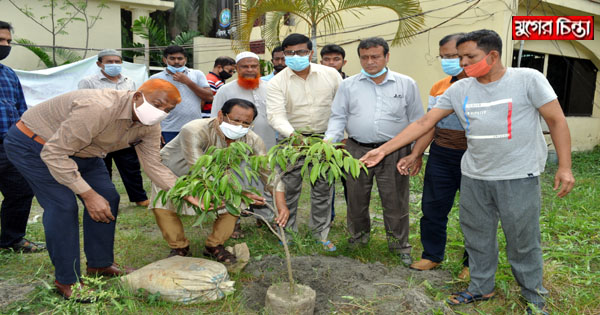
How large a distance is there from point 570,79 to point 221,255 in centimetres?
963

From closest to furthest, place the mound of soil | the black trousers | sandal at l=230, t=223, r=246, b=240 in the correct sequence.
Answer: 1. the mound of soil
2. sandal at l=230, t=223, r=246, b=240
3. the black trousers

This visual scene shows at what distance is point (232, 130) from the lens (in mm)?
3232

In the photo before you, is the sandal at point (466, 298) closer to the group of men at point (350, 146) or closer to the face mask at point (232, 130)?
the group of men at point (350, 146)

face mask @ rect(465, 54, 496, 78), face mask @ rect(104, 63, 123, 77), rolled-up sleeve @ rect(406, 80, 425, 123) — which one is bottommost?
rolled-up sleeve @ rect(406, 80, 425, 123)

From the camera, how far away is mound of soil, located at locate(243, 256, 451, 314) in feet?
8.99

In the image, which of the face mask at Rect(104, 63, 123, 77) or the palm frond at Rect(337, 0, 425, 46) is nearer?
the face mask at Rect(104, 63, 123, 77)

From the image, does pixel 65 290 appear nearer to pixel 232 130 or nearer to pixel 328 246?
pixel 232 130

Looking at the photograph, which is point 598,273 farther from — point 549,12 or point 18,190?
point 549,12

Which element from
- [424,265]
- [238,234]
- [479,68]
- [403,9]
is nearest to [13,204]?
[238,234]

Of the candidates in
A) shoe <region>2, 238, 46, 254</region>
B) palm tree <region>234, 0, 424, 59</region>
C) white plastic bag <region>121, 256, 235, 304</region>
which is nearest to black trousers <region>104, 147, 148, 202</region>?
shoe <region>2, 238, 46, 254</region>

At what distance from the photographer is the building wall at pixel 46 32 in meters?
11.1

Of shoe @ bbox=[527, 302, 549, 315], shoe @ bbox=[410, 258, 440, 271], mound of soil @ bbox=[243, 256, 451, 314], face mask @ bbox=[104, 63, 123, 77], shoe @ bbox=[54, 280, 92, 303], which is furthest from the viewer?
face mask @ bbox=[104, 63, 123, 77]

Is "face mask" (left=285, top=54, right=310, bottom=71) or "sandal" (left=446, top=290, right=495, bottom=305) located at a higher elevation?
"face mask" (left=285, top=54, right=310, bottom=71)

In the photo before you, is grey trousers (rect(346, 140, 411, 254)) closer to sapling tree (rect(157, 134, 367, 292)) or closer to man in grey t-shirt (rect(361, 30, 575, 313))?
man in grey t-shirt (rect(361, 30, 575, 313))
